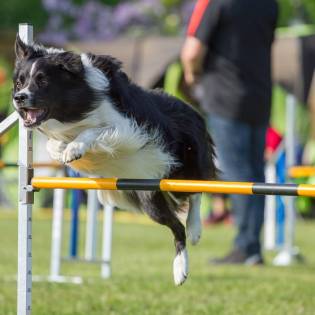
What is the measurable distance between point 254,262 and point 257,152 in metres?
0.92

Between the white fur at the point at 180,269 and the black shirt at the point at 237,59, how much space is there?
8.20 ft

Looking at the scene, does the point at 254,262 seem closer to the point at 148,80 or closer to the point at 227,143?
the point at 227,143

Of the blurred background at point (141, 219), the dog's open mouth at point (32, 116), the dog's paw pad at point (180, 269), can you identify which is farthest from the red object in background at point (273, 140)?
the dog's open mouth at point (32, 116)

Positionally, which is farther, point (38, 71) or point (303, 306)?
point (303, 306)

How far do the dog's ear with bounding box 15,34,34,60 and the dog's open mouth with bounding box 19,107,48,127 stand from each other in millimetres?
316

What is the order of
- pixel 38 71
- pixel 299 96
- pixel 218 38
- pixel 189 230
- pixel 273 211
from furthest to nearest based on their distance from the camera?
pixel 299 96 → pixel 273 211 → pixel 218 38 → pixel 189 230 → pixel 38 71

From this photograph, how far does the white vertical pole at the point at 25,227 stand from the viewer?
14.0 feet

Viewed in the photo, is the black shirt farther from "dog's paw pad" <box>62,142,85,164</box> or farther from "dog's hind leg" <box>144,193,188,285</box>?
"dog's paw pad" <box>62,142,85,164</box>

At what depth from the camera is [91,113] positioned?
15.7 ft

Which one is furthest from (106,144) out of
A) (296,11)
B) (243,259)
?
(296,11)

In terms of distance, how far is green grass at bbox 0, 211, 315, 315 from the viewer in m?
5.68

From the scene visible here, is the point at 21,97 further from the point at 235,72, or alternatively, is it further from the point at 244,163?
the point at 244,163

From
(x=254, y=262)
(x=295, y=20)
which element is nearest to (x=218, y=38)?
(x=254, y=262)

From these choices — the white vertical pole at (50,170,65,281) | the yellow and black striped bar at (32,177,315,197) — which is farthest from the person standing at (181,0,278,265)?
the yellow and black striped bar at (32,177,315,197)
